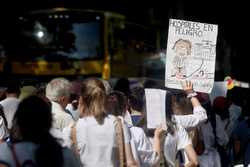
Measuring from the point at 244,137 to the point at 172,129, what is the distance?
154 centimetres

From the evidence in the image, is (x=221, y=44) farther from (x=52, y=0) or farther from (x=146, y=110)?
(x=146, y=110)

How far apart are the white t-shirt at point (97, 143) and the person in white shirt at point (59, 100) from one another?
4.11ft

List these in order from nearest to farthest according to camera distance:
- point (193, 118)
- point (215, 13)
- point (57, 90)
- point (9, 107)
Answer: point (193, 118) → point (57, 90) → point (9, 107) → point (215, 13)

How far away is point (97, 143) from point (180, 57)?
1828mm

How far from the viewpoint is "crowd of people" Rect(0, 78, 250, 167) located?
213 inches

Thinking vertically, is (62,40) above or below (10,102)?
above

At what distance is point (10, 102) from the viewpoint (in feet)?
31.1

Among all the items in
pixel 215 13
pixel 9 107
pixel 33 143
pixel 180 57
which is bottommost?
pixel 9 107

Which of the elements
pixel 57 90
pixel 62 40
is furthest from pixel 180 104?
pixel 62 40

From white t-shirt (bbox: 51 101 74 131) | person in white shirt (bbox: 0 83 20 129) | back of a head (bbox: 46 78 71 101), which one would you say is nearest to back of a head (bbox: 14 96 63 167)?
white t-shirt (bbox: 51 101 74 131)

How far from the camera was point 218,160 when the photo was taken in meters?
8.95

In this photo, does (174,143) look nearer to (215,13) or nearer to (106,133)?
(106,133)

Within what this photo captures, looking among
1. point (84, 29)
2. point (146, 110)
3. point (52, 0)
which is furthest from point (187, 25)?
point (52, 0)

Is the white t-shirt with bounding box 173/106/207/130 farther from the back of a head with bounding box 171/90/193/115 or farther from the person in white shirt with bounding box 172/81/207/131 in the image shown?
the back of a head with bounding box 171/90/193/115
